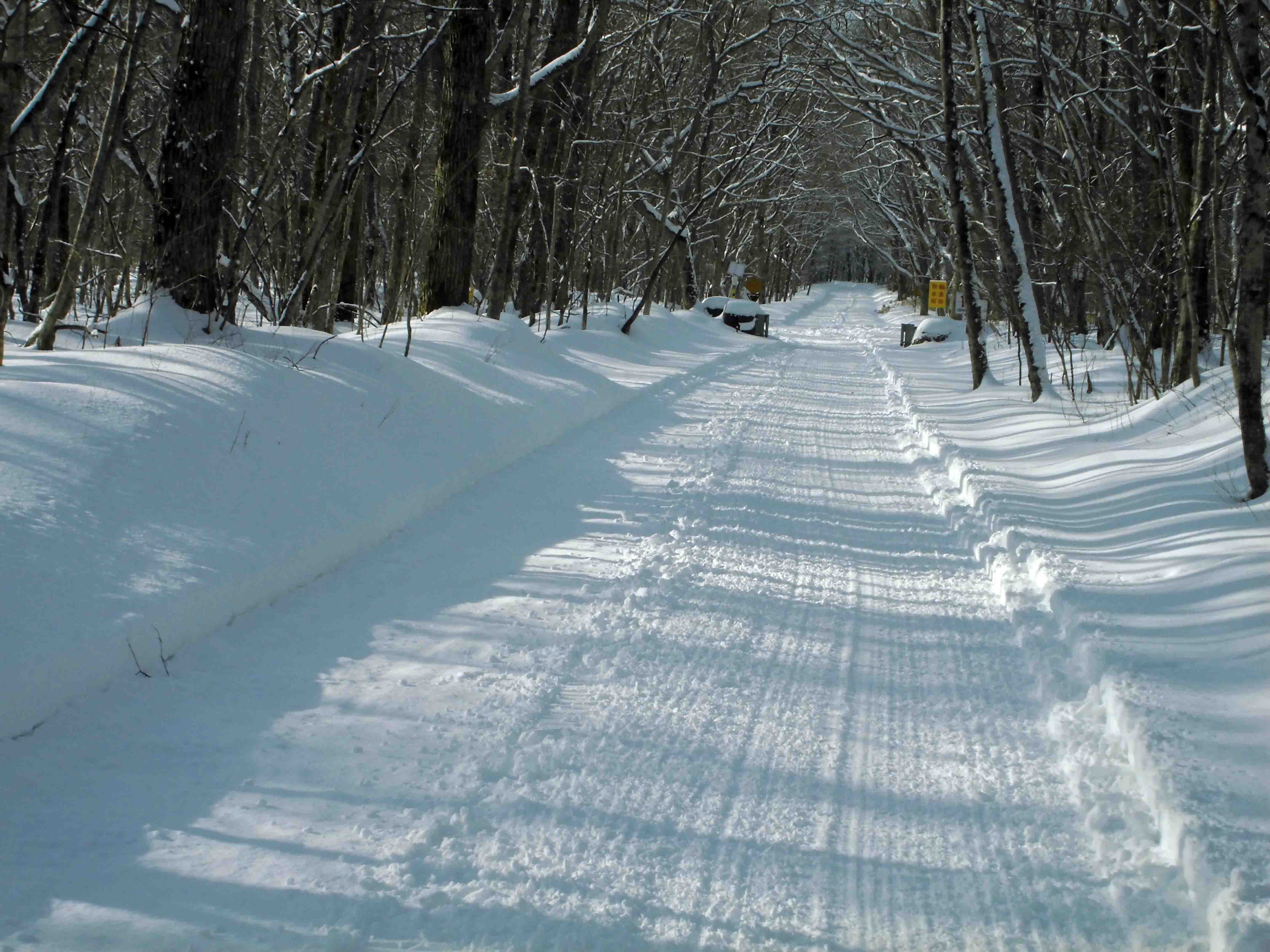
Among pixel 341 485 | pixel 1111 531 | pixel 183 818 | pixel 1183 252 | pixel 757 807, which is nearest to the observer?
pixel 183 818

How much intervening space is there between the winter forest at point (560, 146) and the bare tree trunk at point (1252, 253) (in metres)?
0.02

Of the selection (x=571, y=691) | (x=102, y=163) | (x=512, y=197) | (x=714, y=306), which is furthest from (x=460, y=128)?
(x=714, y=306)

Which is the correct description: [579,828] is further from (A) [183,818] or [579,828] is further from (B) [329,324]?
(B) [329,324]

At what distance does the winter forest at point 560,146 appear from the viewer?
→ 828cm

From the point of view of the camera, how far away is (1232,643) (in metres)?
4.73

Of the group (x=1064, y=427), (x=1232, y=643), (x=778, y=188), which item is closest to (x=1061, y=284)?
(x=1064, y=427)

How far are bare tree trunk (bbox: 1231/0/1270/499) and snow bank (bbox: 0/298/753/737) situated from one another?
5.79m

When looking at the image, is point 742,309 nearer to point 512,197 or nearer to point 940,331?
point 940,331

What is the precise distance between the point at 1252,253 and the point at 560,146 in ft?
49.8

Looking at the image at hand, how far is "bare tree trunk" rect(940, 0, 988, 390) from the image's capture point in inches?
581

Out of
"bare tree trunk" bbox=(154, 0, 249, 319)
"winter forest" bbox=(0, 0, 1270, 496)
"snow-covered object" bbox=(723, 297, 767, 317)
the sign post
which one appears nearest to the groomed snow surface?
"bare tree trunk" bbox=(154, 0, 249, 319)

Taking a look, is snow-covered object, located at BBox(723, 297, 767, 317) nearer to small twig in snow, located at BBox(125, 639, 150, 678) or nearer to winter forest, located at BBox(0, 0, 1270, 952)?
winter forest, located at BBox(0, 0, 1270, 952)

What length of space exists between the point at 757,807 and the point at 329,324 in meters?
11.9

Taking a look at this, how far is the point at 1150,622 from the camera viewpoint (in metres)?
5.13
